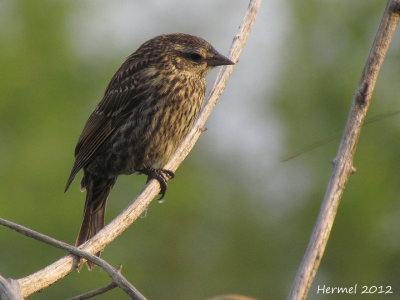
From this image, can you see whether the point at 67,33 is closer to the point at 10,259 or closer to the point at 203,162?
the point at 203,162

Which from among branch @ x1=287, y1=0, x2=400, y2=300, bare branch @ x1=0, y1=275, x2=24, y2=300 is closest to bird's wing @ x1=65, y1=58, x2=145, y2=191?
branch @ x1=287, y1=0, x2=400, y2=300

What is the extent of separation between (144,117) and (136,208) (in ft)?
6.29

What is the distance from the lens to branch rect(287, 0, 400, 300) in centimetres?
209

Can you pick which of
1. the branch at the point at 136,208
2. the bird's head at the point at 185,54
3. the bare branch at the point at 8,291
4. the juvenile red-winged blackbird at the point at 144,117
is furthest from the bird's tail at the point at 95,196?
the bare branch at the point at 8,291

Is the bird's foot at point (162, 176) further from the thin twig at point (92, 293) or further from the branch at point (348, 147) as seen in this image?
the thin twig at point (92, 293)

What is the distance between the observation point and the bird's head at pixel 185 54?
4789mm

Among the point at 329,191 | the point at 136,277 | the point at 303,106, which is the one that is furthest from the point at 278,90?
the point at 329,191

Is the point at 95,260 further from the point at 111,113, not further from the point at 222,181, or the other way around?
the point at 222,181

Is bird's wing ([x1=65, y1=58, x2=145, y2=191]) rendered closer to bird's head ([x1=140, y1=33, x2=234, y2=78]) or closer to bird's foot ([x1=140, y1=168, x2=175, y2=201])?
bird's head ([x1=140, y1=33, x2=234, y2=78])

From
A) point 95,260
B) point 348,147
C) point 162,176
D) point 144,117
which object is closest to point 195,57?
point 144,117

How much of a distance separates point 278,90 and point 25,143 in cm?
373

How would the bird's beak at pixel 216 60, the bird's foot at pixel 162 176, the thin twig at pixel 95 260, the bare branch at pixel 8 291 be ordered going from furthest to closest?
the bird's beak at pixel 216 60
the bird's foot at pixel 162 176
the thin twig at pixel 95 260
the bare branch at pixel 8 291

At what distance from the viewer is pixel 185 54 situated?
493 centimetres

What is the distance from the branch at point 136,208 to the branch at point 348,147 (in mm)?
736
